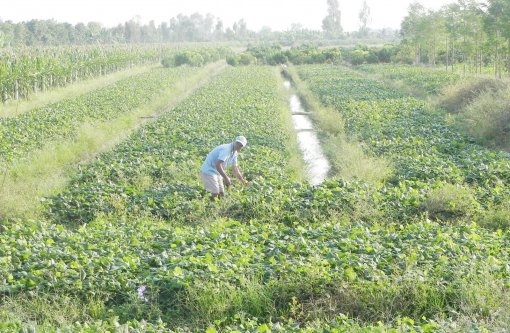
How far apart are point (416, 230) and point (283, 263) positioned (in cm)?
253

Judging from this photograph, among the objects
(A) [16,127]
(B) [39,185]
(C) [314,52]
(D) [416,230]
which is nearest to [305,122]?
(A) [16,127]

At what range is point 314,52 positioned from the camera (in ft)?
215

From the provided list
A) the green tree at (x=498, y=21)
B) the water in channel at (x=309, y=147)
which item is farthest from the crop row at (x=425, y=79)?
the water in channel at (x=309, y=147)

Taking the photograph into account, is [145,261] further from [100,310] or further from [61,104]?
[61,104]

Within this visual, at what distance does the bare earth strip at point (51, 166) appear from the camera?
1257 cm

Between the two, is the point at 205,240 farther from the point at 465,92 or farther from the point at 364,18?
the point at 364,18

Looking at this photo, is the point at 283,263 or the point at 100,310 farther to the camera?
the point at 283,263

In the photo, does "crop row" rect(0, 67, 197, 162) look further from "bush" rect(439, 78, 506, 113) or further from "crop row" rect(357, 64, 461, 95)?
"crop row" rect(357, 64, 461, 95)

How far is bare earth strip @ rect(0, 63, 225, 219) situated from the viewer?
495 inches

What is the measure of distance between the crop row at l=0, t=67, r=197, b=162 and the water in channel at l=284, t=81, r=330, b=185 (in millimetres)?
7308

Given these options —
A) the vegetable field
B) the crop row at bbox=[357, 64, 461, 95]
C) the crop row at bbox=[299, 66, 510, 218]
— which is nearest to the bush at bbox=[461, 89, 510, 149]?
the crop row at bbox=[299, 66, 510, 218]

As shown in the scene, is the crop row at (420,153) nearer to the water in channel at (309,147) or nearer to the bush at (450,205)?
the bush at (450,205)

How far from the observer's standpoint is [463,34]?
1636 inches

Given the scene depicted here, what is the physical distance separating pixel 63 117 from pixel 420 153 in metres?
12.9
